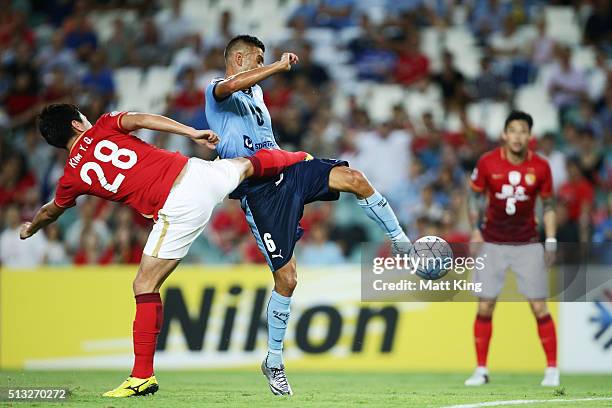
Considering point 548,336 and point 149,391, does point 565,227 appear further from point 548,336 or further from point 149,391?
point 149,391

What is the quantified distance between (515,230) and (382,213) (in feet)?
8.15

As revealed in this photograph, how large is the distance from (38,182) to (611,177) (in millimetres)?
8239

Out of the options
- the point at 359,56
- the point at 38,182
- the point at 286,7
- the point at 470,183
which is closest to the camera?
the point at 470,183

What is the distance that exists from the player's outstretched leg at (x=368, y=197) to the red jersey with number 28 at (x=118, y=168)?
4.08 ft

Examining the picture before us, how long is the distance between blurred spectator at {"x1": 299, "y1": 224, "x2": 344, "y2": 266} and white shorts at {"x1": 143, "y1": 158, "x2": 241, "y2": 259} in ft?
18.7

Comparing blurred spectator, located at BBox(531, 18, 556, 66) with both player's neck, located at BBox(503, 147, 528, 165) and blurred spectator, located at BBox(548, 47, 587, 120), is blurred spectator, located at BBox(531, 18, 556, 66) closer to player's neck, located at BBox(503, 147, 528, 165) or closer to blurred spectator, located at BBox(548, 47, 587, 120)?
blurred spectator, located at BBox(548, 47, 587, 120)

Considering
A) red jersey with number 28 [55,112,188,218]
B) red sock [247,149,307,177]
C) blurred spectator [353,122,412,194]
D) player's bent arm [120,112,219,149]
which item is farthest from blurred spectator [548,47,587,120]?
red jersey with number 28 [55,112,188,218]

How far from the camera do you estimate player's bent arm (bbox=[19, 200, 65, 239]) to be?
7.96m

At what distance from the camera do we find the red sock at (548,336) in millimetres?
10008

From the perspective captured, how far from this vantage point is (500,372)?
472 inches

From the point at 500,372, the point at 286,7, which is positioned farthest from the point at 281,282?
the point at 286,7

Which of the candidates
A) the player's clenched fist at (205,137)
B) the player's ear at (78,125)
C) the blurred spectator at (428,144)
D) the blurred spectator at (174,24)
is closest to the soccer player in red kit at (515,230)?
the player's clenched fist at (205,137)

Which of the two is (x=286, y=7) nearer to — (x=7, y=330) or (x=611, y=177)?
(x=611, y=177)

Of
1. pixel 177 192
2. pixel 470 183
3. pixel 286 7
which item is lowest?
pixel 177 192
